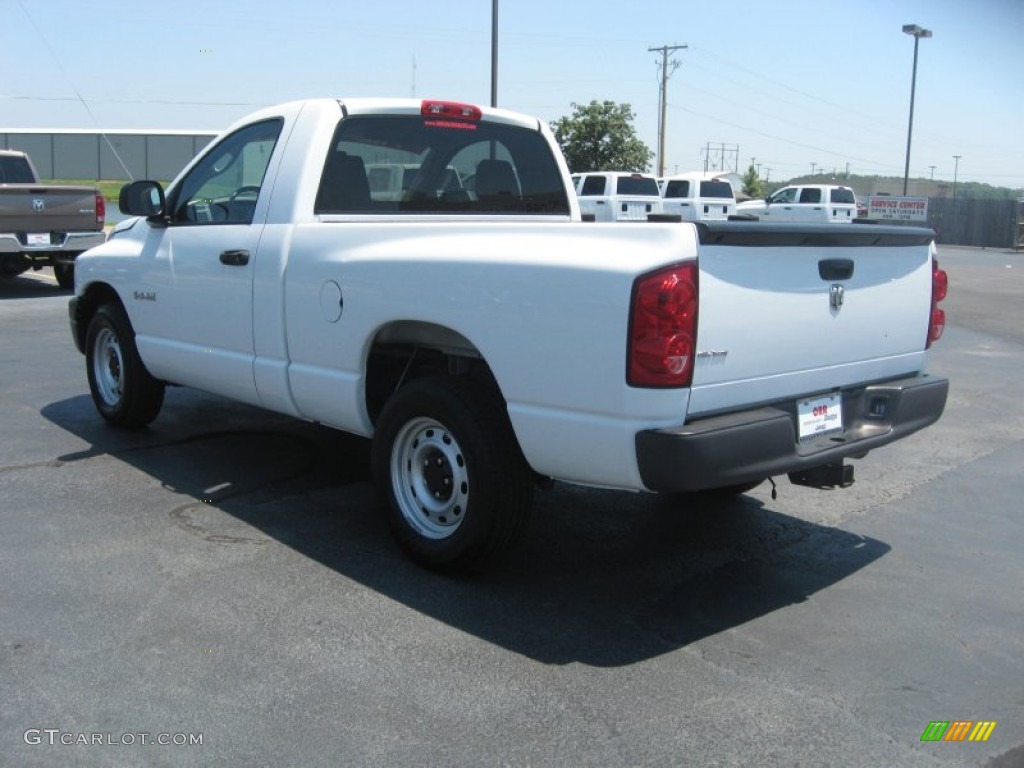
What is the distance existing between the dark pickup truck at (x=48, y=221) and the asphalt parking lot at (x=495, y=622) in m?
8.03

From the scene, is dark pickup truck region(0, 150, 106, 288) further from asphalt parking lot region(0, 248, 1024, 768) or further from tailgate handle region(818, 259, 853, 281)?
tailgate handle region(818, 259, 853, 281)

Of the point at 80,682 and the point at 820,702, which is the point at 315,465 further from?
the point at 820,702

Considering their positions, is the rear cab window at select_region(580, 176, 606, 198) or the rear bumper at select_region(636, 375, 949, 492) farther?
the rear cab window at select_region(580, 176, 606, 198)

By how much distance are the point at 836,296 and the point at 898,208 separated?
143 feet

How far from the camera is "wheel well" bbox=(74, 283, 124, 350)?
6852mm

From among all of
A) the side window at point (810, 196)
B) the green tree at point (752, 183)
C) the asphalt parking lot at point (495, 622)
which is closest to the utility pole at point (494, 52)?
the side window at point (810, 196)

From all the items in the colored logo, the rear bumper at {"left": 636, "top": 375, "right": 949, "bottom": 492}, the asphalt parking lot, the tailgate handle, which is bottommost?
the colored logo

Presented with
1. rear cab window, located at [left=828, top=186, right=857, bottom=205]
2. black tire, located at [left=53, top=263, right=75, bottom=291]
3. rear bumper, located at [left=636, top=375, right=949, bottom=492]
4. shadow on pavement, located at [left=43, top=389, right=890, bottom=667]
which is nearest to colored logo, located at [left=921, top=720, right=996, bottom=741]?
shadow on pavement, located at [left=43, top=389, right=890, bottom=667]

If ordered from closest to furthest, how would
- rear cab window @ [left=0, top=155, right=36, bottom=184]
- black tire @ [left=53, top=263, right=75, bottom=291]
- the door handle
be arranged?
the door handle < rear cab window @ [left=0, top=155, right=36, bottom=184] < black tire @ [left=53, top=263, right=75, bottom=291]

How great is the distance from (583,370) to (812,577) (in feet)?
5.56

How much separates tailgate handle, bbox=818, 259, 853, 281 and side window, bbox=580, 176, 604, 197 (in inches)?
994

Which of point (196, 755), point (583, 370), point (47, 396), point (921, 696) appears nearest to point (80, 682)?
point (196, 755)

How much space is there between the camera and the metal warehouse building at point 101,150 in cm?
2612
